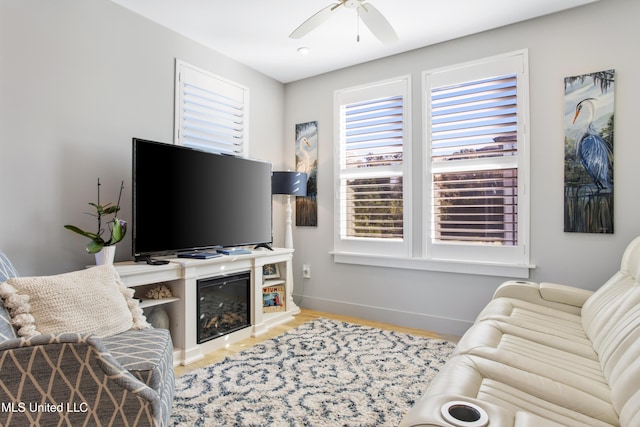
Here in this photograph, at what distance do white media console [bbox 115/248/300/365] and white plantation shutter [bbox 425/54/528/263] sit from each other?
5.53 feet

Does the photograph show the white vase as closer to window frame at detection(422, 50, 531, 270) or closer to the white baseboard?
the white baseboard

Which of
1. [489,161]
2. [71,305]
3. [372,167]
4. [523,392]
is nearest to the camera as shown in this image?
[523,392]

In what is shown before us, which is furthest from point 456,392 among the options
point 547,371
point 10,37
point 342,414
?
point 10,37

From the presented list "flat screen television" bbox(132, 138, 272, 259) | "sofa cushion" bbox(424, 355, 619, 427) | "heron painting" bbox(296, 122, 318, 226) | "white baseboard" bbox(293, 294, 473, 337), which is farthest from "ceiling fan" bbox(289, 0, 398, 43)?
"white baseboard" bbox(293, 294, 473, 337)

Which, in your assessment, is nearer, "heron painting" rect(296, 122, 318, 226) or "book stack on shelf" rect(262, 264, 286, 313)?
"book stack on shelf" rect(262, 264, 286, 313)

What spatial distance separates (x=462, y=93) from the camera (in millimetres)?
3250

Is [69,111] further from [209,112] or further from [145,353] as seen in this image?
[145,353]

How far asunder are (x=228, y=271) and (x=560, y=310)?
8.02 feet

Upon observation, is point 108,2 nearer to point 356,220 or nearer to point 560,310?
point 356,220

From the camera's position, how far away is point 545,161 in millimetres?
2891

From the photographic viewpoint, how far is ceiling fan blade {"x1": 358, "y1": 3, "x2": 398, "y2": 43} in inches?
88.0

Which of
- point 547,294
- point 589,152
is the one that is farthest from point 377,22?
point 547,294

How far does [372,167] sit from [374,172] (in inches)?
2.2

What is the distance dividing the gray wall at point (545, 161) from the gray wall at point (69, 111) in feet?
6.42
